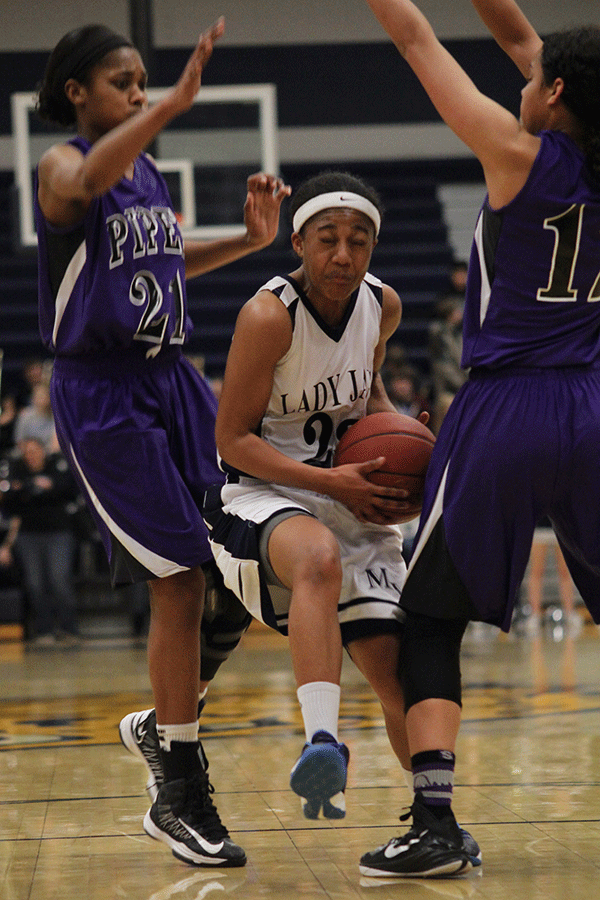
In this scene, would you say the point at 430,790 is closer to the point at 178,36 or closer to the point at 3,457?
the point at 3,457

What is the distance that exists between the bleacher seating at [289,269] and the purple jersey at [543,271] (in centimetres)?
1171

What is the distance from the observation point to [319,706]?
9.12 ft

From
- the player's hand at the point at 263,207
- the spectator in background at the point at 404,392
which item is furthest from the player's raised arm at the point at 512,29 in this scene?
the spectator in background at the point at 404,392

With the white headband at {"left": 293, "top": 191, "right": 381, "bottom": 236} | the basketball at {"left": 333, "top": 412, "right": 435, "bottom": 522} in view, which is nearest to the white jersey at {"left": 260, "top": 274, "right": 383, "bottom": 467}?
the basketball at {"left": 333, "top": 412, "right": 435, "bottom": 522}

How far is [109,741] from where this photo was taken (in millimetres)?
5098

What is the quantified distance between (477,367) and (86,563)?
28.6 feet

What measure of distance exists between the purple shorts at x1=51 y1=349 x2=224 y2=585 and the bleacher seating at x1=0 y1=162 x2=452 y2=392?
11213 mm

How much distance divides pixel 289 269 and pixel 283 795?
1278 centimetres

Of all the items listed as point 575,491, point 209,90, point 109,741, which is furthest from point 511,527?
point 209,90

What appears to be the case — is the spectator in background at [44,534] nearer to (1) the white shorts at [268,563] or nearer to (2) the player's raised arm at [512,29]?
(1) the white shorts at [268,563]

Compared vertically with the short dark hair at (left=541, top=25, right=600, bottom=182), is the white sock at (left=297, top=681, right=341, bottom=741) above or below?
below

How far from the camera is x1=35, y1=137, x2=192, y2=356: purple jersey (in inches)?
126

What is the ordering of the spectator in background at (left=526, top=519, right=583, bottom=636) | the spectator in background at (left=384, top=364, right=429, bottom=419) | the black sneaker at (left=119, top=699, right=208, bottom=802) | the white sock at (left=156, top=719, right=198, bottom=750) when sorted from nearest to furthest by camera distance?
1. the white sock at (left=156, top=719, right=198, bottom=750)
2. the black sneaker at (left=119, top=699, right=208, bottom=802)
3. the spectator in background at (left=526, top=519, right=583, bottom=636)
4. the spectator in background at (left=384, top=364, right=429, bottom=419)

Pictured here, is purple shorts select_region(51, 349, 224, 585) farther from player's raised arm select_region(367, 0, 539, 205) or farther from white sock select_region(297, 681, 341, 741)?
player's raised arm select_region(367, 0, 539, 205)
